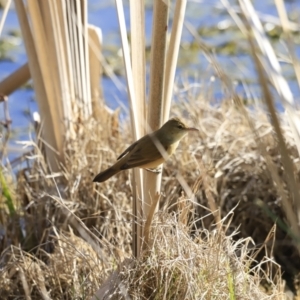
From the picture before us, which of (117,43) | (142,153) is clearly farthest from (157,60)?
(117,43)

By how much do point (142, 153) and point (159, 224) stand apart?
0.58 ft

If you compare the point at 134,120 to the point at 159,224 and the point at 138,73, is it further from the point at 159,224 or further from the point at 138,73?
the point at 159,224

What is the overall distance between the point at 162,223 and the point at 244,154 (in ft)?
3.47

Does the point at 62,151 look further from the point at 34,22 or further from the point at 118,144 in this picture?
the point at 34,22

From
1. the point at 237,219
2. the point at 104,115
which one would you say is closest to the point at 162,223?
the point at 237,219

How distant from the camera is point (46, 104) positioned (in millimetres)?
2625

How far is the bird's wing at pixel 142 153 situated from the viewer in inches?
70.8

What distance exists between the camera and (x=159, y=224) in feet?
5.76

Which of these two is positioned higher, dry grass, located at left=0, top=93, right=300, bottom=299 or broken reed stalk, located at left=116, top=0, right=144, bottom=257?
broken reed stalk, located at left=116, top=0, right=144, bottom=257

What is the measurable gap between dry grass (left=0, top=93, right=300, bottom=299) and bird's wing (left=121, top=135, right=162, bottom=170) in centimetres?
13

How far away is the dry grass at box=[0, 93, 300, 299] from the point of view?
5.74ft

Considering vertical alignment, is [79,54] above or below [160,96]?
below

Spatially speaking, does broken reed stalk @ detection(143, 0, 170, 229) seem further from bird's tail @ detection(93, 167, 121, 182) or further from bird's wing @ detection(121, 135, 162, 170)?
bird's tail @ detection(93, 167, 121, 182)

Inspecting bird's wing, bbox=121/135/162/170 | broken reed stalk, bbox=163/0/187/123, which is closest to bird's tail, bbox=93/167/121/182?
bird's wing, bbox=121/135/162/170
